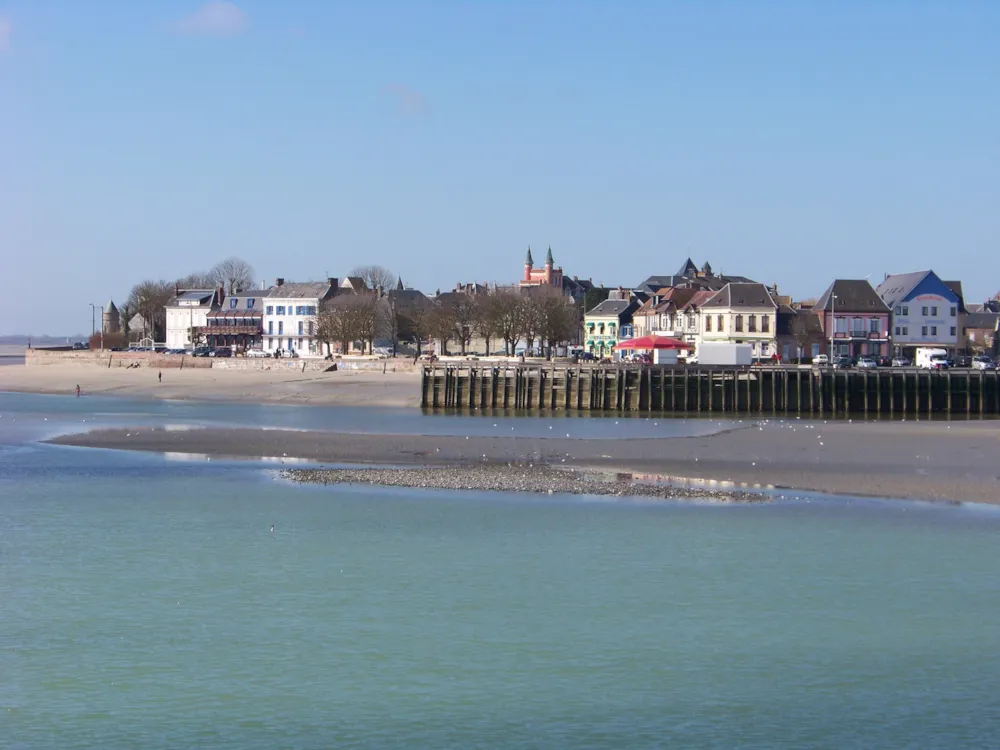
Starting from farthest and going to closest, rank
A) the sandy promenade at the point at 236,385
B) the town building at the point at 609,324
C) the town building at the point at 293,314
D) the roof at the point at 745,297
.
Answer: the town building at the point at 293,314 < the town building at the point at 609,324 < the roof at the point at 745,297 < the sandy promenade at the point at 236,385

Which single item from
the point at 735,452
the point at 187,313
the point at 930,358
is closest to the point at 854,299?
the point at 930,358

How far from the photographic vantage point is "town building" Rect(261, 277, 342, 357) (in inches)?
5032

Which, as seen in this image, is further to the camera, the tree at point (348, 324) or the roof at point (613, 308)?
the roof at point (613, 308)

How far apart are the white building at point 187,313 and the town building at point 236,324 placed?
263 cm

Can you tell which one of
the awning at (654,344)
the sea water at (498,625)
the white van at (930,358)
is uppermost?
the awning at (654,344)

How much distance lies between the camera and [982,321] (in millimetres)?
117250

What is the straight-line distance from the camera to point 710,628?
19969 mm

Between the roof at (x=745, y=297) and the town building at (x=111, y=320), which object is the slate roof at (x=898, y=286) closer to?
the roof at (x=745, y=297)

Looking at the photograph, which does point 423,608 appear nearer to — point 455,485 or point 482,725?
point 482,725

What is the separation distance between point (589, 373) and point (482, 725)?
51676 mm

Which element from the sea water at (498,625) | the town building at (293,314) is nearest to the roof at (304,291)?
the town building at (293,314)

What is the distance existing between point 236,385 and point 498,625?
210 ft

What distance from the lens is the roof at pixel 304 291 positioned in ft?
423

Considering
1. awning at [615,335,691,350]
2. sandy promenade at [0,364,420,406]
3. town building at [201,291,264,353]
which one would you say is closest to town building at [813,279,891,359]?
awning at [615,335,691,350]
